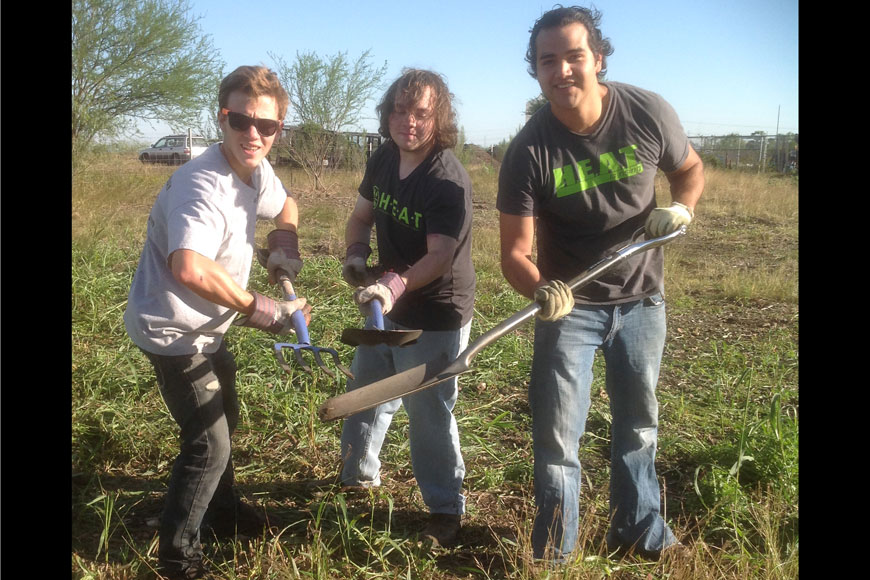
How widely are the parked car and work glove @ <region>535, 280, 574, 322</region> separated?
16763mm

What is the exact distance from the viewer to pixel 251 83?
225 centimetres

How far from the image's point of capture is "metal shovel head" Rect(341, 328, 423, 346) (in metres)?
2.24

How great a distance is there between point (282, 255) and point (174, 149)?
20.6 meters

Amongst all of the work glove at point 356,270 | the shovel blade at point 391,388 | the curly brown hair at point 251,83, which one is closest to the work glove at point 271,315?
the shovel blade at point 391,388

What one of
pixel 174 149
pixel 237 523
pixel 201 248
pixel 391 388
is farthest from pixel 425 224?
pixel 174 149

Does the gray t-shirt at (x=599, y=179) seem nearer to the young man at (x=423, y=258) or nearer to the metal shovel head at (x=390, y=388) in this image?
the young man at (x=423, y=258)

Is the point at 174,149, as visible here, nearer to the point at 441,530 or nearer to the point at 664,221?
the point at 441,530

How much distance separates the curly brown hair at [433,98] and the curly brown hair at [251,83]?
41 centimetres

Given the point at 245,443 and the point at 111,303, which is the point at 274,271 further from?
the point at 111,303

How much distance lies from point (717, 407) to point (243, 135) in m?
2.91

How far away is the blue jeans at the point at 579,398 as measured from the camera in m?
2.38

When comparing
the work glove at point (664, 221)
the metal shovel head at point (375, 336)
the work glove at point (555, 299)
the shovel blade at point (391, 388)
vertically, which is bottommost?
the shovel blade at point (391, 388)

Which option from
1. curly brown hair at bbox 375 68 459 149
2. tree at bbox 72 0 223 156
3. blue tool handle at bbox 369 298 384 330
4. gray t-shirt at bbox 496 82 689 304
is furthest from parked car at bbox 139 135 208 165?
gray t-shirt at bbox 496 82 689 304
